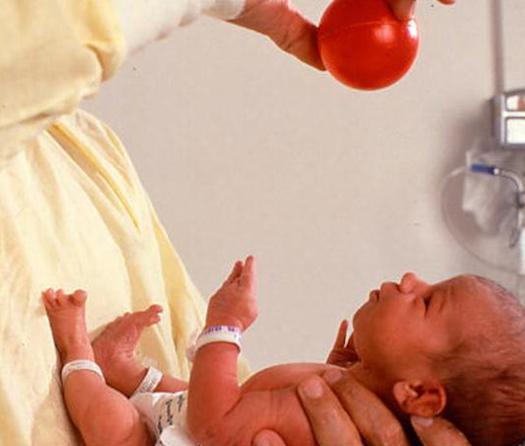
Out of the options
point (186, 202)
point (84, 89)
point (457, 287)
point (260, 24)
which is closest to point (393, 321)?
point (457, 287)

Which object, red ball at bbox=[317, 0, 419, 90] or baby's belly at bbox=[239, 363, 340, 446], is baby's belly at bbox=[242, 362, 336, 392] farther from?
red ball at bbox=[317, 0, 419, 90]

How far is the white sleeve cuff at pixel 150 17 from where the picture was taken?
487 mm

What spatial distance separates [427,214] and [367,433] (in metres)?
1.08

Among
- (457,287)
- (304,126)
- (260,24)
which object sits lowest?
(457,287)

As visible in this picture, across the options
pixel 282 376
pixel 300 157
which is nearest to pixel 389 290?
pixel 282 376

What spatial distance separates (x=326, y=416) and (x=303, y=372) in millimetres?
66

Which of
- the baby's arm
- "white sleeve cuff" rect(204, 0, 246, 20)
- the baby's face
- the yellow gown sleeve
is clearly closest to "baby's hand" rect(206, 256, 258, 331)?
the baby's arm

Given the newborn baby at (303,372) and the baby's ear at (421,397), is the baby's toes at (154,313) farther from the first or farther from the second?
the baby's ear at (421,397)

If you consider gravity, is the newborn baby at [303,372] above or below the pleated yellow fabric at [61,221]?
below

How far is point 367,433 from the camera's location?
28.5 inches

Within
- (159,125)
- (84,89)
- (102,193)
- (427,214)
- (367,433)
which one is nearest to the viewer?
(84,89)

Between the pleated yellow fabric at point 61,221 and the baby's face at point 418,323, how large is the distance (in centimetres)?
22

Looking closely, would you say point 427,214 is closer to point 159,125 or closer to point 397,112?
point 397,112

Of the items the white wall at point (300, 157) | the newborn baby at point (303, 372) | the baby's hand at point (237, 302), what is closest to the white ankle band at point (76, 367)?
the newborn baby at point (303, 372)
